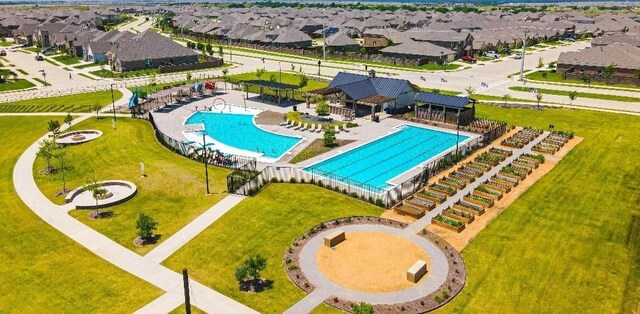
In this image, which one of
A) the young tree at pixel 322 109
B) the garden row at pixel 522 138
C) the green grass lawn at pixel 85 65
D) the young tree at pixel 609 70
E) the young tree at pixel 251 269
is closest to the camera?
the young tree at pixel 251 269

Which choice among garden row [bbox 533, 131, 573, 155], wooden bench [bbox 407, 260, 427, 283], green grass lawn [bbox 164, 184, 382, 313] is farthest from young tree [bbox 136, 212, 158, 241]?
garden row [bbox 533, 131, 573, 155]

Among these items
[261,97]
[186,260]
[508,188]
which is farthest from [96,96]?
[508,188]

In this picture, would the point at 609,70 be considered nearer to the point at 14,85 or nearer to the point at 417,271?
the point at 417,271

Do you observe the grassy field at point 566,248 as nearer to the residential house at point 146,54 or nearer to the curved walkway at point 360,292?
the curved walkway at point 360,292

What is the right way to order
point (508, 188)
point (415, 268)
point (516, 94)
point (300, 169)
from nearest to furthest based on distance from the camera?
point (415, 268), point (508, 188), point (300, 169), point (516, 94)

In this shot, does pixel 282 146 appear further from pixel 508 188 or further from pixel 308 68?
pixel 308 68

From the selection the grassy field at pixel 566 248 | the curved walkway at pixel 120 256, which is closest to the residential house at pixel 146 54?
the curved walkway at pixel 120 256
